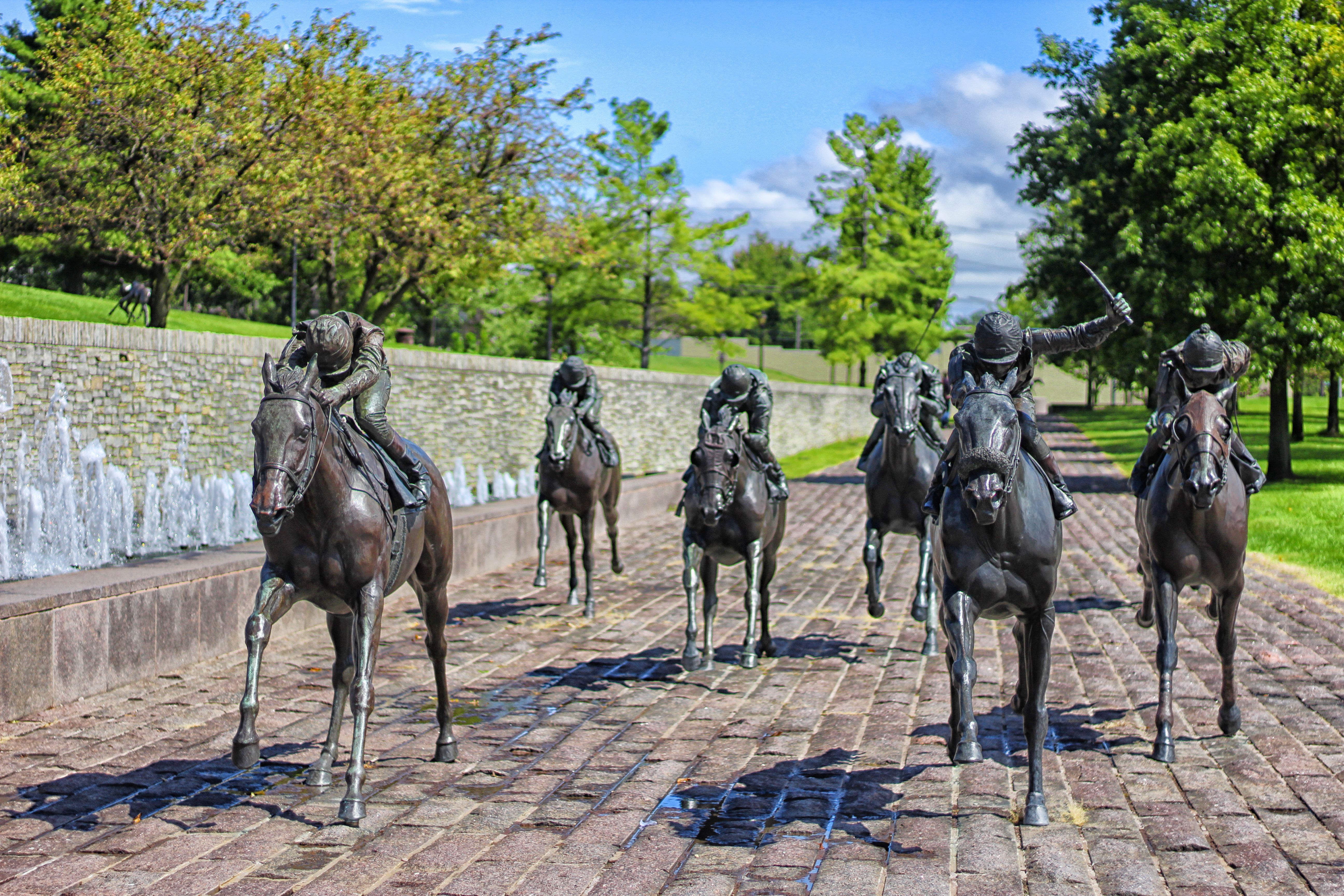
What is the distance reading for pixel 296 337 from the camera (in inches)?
280

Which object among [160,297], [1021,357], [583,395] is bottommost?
[583,395]

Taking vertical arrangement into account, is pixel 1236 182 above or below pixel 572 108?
below

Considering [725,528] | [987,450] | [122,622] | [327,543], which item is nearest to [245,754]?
[327,543]

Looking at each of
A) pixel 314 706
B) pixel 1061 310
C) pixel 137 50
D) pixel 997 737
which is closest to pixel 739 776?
pixel 997 737

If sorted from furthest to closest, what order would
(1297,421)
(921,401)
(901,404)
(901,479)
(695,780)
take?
(1297,421), (921,401), (901,479), (901,404), (695,780)

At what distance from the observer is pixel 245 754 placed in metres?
6.36

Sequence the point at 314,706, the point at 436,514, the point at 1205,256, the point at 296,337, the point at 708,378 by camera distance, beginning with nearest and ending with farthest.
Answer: the point at 296,337 < the point at 436,514 < the point at 314,706 < the point at 1205,256 < the point at 708,378

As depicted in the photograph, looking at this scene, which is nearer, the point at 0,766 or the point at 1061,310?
the point at 0,766

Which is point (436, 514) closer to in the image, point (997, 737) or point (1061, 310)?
point (997, 737)

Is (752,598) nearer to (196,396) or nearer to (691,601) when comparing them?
(691,601)

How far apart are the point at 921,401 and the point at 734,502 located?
113 inches

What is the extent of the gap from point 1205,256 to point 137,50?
68.9ft

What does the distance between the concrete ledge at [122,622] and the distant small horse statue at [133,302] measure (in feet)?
55.0

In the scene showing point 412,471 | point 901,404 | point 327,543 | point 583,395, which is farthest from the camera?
point 583,395
